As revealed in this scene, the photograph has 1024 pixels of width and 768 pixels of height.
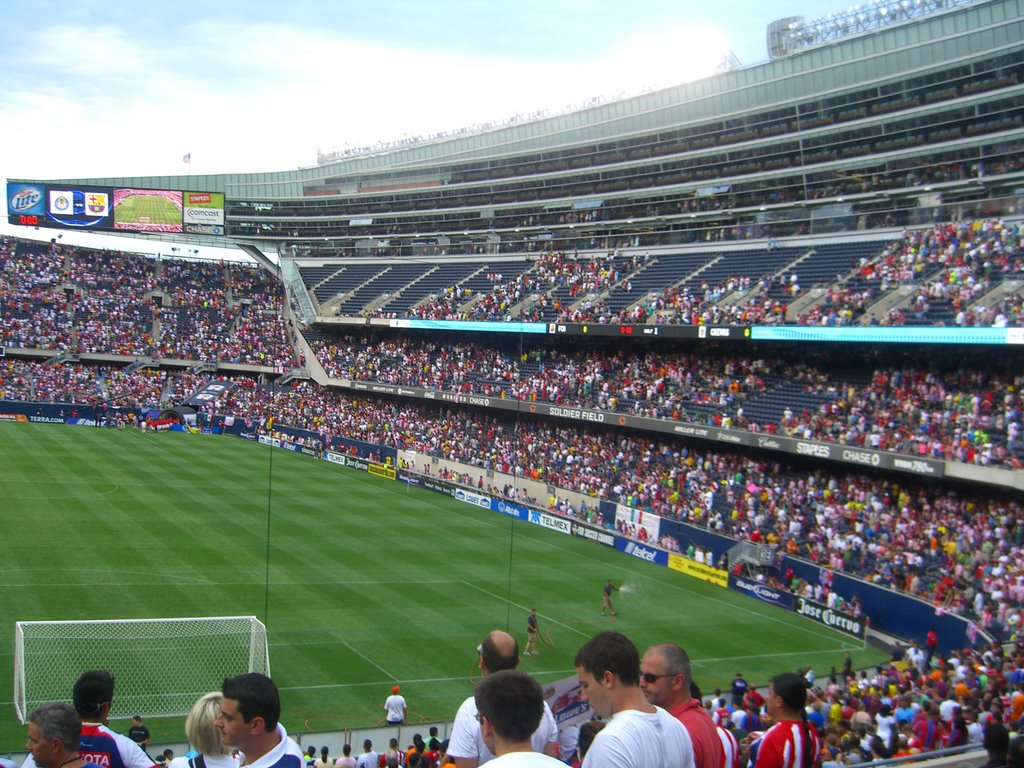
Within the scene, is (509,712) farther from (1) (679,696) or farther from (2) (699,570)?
(2) (699,570)

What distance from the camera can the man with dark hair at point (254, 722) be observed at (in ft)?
14.9

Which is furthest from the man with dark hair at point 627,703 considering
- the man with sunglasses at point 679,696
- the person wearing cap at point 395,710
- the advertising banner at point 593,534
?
the advertising banner at point 593,534

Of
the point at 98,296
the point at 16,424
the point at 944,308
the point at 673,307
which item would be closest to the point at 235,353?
the point at 98,296

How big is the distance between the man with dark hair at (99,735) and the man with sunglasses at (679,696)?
2.86 metres

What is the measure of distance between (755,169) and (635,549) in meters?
23.3

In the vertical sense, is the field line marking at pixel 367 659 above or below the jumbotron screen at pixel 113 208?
below

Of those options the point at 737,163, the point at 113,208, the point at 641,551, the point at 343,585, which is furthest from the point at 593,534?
the point at 113,208

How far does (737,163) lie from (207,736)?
160ft

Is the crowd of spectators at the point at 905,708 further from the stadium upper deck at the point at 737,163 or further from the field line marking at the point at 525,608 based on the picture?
the stadium upper deck at the point at 737,163

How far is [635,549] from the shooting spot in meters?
35.2

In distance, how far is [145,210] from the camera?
74188mm

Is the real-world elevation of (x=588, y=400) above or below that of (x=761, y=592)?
above

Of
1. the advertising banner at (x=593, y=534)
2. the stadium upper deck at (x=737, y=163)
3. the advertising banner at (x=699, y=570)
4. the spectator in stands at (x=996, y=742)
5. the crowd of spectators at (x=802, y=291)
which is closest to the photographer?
the spectator in stands at (x=996, y=742)

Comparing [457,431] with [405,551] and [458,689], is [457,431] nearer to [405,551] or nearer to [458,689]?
[405,551]
